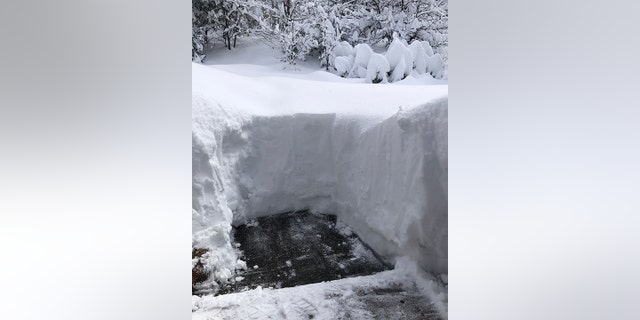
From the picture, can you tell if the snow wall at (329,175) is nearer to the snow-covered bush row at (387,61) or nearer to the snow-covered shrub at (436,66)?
the snow-covered bush row at (387,61)

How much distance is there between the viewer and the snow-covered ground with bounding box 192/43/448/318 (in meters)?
2.27

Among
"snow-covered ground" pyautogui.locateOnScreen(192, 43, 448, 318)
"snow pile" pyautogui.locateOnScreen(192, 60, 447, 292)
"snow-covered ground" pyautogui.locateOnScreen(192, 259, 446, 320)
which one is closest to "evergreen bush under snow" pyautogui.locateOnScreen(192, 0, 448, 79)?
"snow-covered ground" pyautogui.locateOnScreen(192, 43, 448, 318)

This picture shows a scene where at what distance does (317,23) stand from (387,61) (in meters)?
0.58

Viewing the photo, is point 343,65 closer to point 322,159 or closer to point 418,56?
point 418,56

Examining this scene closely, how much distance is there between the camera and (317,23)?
10.8 ft

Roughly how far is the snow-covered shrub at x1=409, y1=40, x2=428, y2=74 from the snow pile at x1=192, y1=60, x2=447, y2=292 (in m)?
0.43

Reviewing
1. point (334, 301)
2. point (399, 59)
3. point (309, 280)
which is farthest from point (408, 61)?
point (334, 301)
